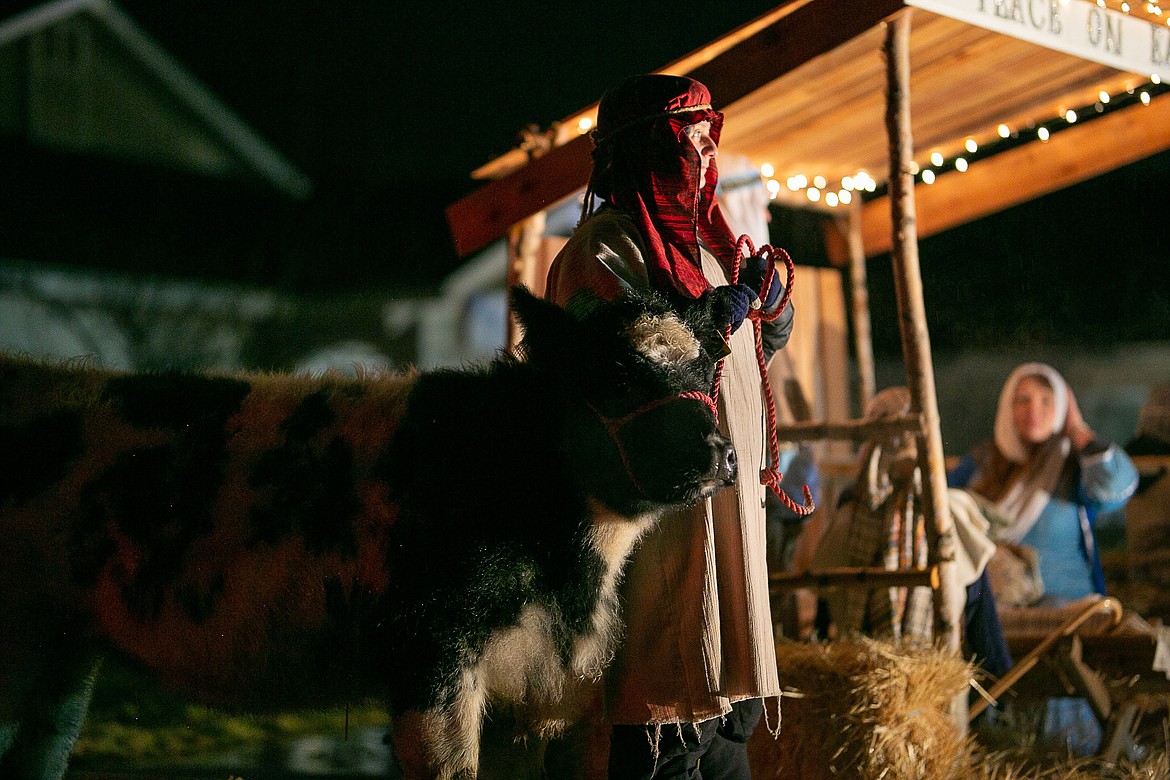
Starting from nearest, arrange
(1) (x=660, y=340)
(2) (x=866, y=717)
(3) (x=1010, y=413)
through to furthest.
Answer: (1) (x=660, y=340), (2) (x=866, y=717), (3) (x=1010, y=413)

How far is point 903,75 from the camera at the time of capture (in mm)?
4242

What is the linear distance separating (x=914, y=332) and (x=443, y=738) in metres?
2.91

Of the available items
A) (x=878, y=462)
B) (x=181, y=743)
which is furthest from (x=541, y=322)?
(x=181, y=743)

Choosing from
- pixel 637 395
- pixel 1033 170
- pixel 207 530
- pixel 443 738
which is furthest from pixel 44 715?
pixel 1033 170

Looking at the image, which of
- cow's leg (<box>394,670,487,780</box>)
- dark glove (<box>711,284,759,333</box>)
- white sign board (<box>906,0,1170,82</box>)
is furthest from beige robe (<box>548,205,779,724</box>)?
white sign board (<box>906,0,1170,82</box>)

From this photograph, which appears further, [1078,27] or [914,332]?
[1078,27]

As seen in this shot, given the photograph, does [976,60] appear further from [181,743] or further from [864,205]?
[181,743]

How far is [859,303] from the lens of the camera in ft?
24.6

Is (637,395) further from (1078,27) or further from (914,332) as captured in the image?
(1078,27)

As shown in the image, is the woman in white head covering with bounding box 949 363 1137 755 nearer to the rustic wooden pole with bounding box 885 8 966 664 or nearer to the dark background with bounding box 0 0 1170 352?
the rustic wooden pole with bounding box 885 8 966 664

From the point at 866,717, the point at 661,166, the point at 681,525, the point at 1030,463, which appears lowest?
the point at 866,717

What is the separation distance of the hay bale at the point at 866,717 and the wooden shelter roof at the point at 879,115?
2.43 m

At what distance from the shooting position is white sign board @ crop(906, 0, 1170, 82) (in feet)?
13.0

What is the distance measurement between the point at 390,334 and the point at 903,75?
25.9ft
